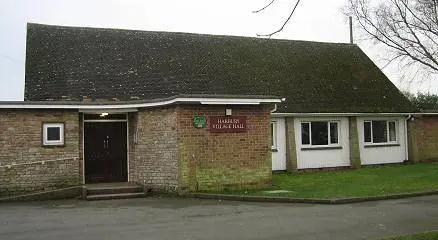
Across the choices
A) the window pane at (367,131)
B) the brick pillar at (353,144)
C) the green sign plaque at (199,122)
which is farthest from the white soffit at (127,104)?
the window pane at (367,131)

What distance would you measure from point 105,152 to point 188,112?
4.27 meters

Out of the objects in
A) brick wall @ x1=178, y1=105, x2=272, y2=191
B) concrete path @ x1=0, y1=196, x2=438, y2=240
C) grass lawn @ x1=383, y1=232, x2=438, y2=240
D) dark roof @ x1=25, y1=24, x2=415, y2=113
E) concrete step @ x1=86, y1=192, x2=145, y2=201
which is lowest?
concrete path @ x1=0, y1=196, x2=438, y2=240

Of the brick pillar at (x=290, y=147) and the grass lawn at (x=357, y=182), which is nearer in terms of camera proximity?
the grass lawn at (x=357, y=182)

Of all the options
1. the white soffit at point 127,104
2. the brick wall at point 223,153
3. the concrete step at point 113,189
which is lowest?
the concrete step at point 113,189

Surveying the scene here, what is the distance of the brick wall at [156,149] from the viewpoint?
57.3 feet

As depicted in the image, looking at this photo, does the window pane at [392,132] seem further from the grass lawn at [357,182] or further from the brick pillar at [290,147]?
the brick pillar at [290,147]

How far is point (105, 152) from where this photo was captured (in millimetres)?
19938

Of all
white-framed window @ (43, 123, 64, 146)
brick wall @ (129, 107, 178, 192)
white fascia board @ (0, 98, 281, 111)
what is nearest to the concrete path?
brick wall @ (129, 107, 178, 192)

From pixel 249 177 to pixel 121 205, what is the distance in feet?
15.0

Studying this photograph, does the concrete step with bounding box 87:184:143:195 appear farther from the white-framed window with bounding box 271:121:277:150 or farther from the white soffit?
the white-framed window with bounding box 271:121:277:150

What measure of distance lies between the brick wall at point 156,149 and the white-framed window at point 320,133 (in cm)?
836

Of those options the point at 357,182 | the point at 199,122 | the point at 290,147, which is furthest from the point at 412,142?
the point at 199,122

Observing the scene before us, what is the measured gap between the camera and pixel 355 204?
14.4 meters

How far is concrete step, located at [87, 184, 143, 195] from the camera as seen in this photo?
17453mm
